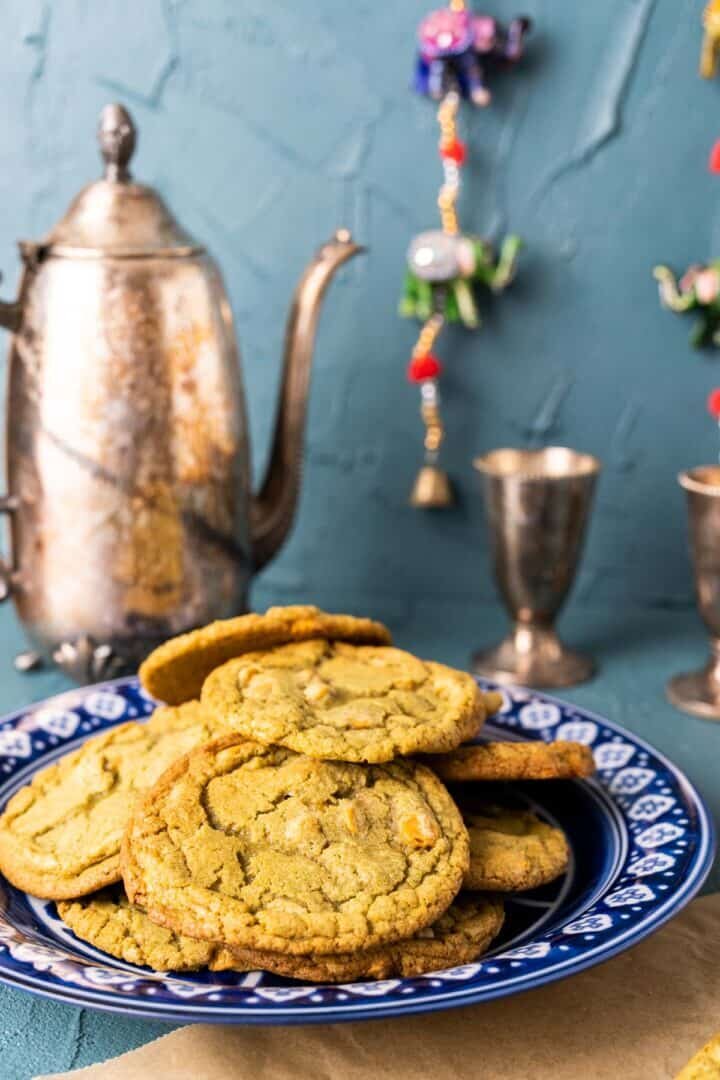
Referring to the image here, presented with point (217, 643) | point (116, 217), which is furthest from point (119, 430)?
point (217, 643)

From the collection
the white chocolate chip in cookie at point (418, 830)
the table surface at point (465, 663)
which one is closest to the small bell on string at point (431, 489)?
the table surface at point (465, 663)

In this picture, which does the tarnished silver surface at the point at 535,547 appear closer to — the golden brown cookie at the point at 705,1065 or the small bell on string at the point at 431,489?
the small bell on string at the point at 431,489

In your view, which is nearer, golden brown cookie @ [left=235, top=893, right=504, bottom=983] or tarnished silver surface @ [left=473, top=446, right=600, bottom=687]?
golden brown cookie @ [left=235, top=893, right=504, bottom=983]

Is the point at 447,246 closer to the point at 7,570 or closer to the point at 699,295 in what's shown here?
the point at 699,295

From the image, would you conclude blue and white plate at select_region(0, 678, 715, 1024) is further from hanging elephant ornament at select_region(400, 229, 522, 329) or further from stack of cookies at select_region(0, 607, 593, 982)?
hanging elephant ornament at select_region(400, 229, 522, 329)

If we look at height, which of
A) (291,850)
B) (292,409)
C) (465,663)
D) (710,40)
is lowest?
(465,663)

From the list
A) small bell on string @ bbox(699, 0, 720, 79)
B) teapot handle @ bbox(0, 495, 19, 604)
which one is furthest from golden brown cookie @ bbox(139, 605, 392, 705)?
small bell on string @ bbox(699, 0, 720, 79)
